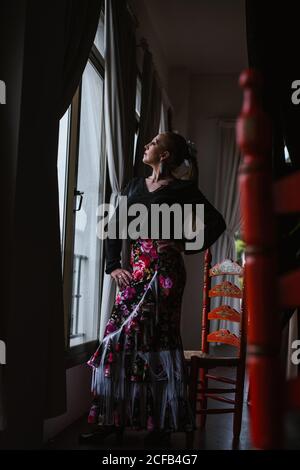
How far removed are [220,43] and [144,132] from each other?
241 centimetres

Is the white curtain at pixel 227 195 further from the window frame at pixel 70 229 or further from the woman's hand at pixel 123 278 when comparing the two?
the woman's hand at pixel 123 278

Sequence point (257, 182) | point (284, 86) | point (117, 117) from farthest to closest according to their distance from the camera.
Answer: point (117, 117) → point (284, 86) → point (257, 182)

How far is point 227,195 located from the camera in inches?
301

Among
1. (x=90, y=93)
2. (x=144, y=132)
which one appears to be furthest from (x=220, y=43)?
(x=90, y=93)

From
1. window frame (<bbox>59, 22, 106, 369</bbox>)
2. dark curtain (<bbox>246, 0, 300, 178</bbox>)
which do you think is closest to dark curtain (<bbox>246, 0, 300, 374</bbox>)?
dark curtain (<bbox>246, 0, 300, 178</bbox>)

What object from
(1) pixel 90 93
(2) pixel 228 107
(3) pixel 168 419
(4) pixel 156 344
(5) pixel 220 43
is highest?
(5) pixel 220 43

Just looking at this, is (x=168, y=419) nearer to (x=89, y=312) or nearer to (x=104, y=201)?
(x=89, y=312)

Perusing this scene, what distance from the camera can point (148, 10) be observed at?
5.93 meters

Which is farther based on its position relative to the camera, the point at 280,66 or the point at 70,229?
the point at 70,229

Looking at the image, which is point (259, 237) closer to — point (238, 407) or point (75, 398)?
point (238, 407)

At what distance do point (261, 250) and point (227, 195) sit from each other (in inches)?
278

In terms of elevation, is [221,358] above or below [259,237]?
below

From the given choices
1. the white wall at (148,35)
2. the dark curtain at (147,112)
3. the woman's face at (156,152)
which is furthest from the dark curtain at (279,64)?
the white wall at (148,35)

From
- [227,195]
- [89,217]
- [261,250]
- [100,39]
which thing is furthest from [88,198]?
[227,195]
